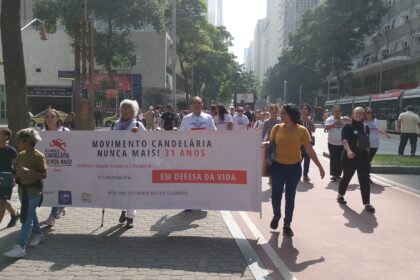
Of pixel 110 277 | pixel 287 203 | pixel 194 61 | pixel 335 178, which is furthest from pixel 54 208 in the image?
pixel 194 61

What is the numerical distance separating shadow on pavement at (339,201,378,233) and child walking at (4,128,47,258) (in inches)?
170

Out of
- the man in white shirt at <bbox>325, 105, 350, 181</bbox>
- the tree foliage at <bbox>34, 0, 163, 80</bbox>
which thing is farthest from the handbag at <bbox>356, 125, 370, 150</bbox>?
the tree foliage at <bbox>34, 0, 163, 80</bbox>

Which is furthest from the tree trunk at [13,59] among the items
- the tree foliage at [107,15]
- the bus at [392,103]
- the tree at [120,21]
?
the tree at [120,21]

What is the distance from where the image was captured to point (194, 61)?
188 ft

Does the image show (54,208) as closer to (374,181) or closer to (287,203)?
(287,203)

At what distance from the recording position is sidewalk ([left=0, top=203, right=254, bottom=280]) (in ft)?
16.8

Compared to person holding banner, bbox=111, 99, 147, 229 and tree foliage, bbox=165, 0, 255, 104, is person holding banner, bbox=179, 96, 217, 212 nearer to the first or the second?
person holding banner, bbox=111, 99, 147, 229

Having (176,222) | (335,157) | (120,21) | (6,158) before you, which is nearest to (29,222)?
(6,158)

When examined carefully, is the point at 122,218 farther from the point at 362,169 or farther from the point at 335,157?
the point at 335,157

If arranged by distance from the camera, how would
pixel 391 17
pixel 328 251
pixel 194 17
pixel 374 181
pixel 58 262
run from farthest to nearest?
1. pixel 391 17
2. pixel 194 17
3. pixel 374 181
4. pixel 328 251
5. pixel 58 262

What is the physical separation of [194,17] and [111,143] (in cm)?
4765

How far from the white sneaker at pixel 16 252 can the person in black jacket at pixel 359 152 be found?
16.6ft

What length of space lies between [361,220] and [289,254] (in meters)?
2.19

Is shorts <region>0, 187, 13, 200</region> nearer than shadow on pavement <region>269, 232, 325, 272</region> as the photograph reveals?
No
